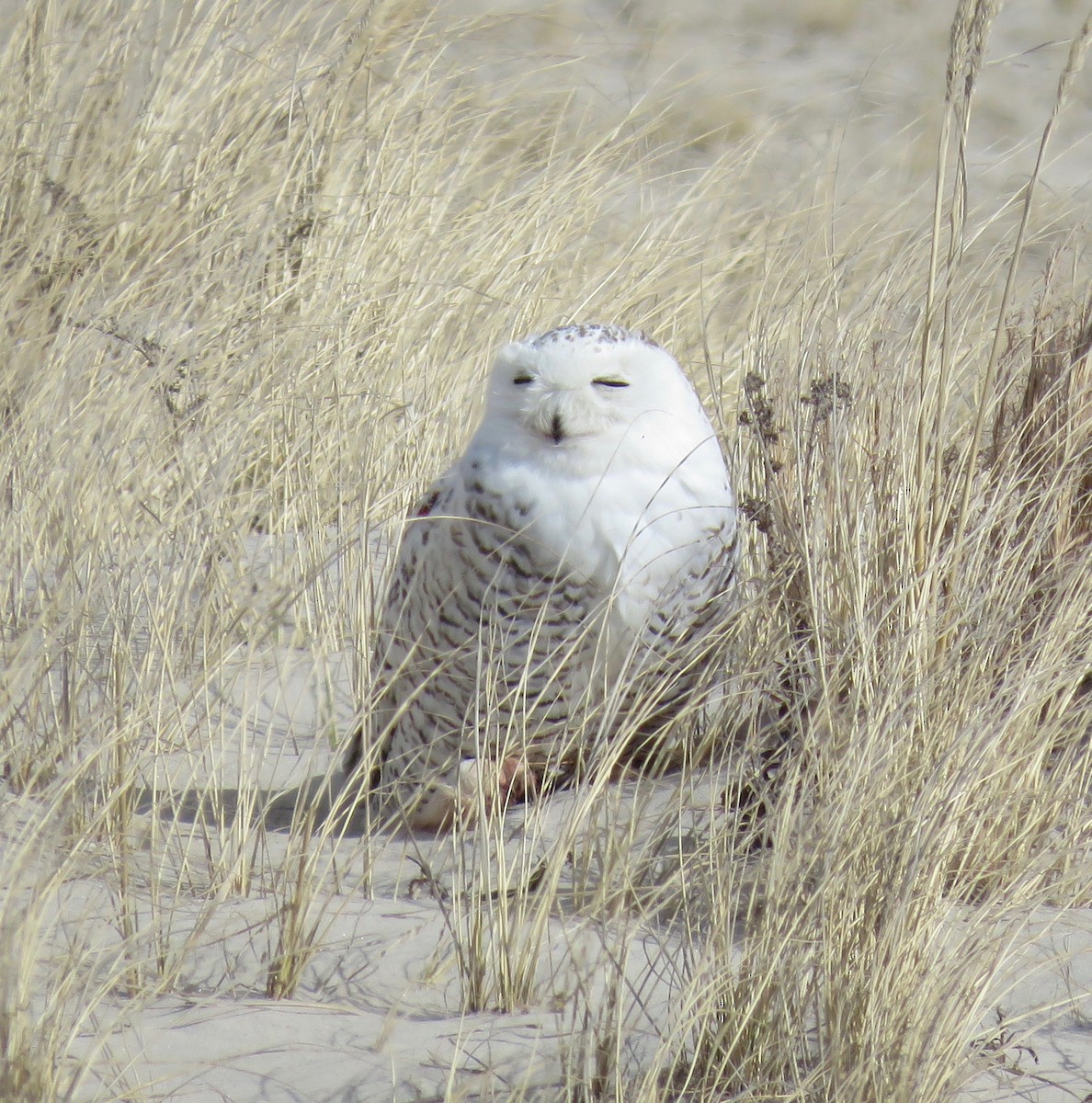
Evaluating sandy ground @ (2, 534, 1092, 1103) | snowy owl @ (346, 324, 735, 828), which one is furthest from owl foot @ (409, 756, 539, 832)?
sandy ground @ (2, 534, 1092, 1103)

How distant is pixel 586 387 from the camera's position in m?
2.32

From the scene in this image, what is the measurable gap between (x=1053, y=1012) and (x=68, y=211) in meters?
3.20

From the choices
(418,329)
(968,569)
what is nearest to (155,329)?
(418,329)

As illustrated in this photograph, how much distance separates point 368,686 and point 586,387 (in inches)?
23.5

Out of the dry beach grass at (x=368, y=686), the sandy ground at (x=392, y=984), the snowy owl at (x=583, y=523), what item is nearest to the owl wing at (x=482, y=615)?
the snowy owl at (x=583, y=523)

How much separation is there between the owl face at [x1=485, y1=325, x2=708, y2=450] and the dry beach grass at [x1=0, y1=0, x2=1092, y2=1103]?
0.18 meters

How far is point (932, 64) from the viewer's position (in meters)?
13.8

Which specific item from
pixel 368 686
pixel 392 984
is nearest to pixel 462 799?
pixel 368 686

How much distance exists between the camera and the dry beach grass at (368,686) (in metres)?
1.51

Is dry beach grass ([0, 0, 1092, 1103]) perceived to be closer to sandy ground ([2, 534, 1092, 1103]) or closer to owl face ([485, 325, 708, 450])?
sandy ground ([2, 534, 1092, 1103])

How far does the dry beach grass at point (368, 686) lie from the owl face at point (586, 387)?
178 millimetres

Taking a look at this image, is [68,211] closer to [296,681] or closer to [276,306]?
[276,306]

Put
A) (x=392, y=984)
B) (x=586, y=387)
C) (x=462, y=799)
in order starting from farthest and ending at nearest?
(x=462, y=799)
(x=586, y=387)
(x=392, y=984)

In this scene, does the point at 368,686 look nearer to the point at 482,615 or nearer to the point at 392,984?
the point at 482,615
